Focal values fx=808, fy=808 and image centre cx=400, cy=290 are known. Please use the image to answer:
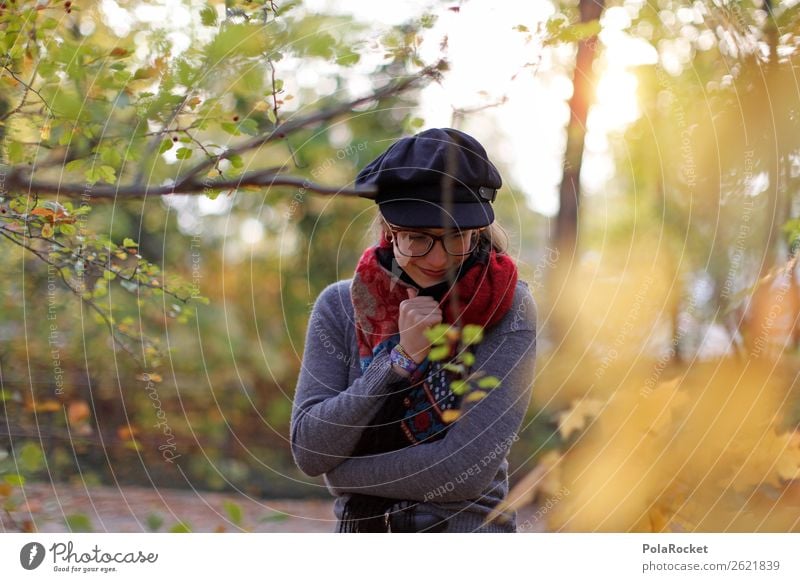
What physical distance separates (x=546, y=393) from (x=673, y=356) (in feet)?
1.22

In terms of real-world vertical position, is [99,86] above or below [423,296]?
above

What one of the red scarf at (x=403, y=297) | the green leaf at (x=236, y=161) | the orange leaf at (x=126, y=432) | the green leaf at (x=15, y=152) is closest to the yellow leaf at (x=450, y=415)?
the red scarf at (x=403, y=297)

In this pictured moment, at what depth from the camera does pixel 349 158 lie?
61.8 inches

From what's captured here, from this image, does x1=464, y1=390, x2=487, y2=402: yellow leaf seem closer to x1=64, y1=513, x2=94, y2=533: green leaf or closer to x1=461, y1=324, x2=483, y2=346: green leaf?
x1=461, y1=324, x2=483, y2=346: green leaf

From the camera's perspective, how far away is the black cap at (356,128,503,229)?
3.31 feet

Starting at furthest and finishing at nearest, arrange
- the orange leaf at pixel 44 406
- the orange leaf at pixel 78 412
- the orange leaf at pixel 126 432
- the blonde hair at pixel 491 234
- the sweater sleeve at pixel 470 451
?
the orange leaf at pixel 78 412 < the orange leaf at pixel 126 432 < the orange leaf at pixel 44 406 < the blonde hair at pixel 491 234 < the sweater sleeve at pixel 470 451

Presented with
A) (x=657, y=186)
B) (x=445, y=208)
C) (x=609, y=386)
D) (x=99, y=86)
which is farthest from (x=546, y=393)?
(x=99, y=86)

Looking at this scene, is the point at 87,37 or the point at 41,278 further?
the point at 41,278

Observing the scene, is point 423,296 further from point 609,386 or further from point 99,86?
point 99,86

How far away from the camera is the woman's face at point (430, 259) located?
1037 millimetres

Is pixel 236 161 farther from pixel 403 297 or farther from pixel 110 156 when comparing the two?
pixel 403 297
